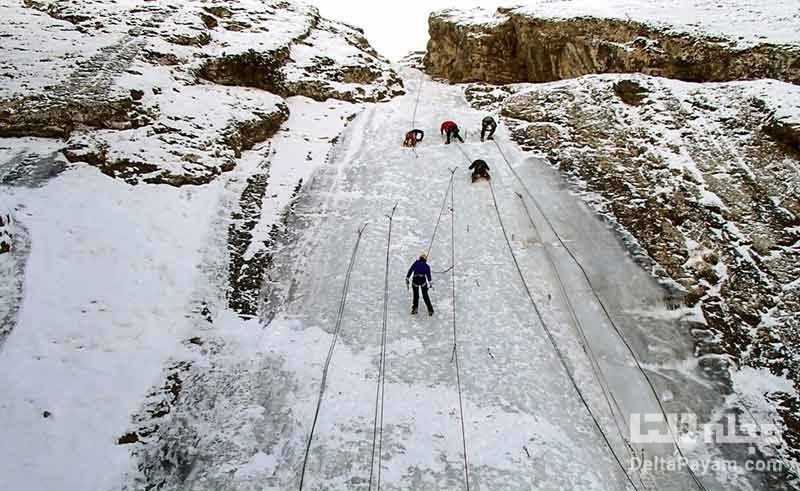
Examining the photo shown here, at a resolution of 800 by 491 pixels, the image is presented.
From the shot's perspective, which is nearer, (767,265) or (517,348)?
(517,348)

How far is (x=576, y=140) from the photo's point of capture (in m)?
15.6

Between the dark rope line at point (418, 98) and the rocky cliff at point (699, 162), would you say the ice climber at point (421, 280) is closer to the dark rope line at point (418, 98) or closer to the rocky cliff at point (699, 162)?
the rocky cliff at point (699, 162)

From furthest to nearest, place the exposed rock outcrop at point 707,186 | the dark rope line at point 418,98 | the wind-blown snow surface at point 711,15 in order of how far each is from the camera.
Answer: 1. the dark rope line at point 418,98
2. the wind-blown snow surface at point 711,15
3. the exposed rock outcrop at point 707,186

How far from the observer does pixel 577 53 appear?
22.7m

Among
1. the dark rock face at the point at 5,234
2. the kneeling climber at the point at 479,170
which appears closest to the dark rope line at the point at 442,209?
the kneeling climber at the point at 479,170

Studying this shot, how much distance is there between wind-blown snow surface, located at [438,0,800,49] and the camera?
17469mm

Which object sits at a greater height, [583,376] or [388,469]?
[583,376]

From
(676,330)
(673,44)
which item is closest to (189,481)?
(676,330)

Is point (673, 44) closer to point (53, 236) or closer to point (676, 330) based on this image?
point (676, 330)

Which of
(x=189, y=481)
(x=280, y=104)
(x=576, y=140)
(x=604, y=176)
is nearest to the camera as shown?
(x=189, y=481)

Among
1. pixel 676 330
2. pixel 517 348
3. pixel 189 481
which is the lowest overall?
pixel 189 481

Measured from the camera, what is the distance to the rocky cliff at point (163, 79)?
1341 centimetres

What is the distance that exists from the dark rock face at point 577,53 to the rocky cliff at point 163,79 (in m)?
6.40

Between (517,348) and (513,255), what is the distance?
308 centimetres
